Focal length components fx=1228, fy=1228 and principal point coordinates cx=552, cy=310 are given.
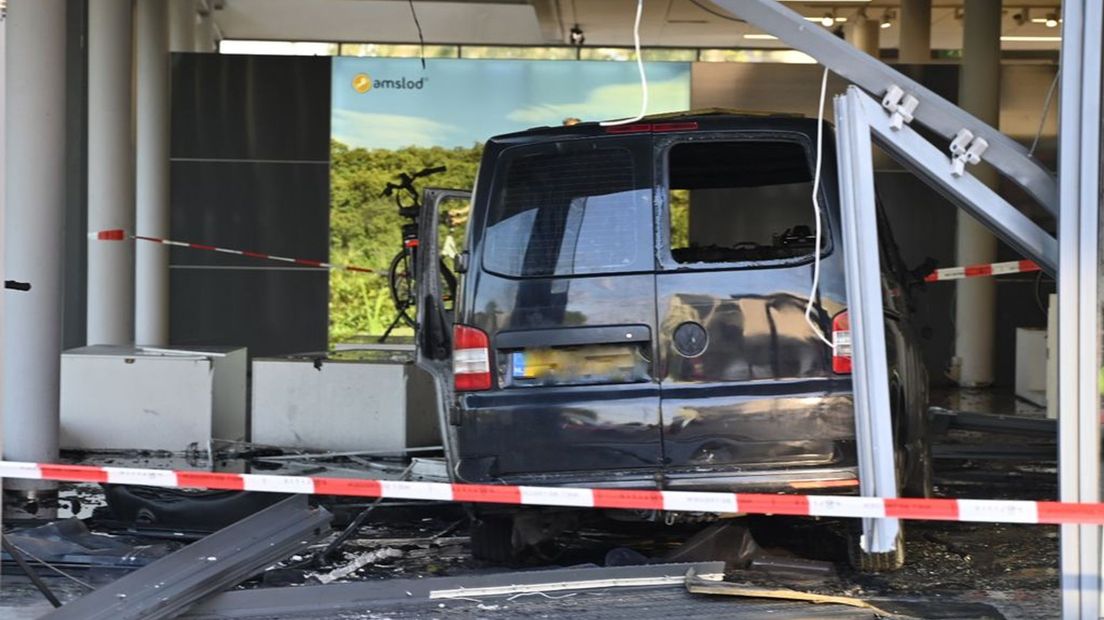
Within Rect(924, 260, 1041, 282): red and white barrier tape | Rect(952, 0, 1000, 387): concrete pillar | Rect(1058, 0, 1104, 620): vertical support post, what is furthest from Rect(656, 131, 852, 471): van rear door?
Rect(952, 0, 1000, 387): concrete pillar

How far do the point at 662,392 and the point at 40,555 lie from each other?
3.12 meters

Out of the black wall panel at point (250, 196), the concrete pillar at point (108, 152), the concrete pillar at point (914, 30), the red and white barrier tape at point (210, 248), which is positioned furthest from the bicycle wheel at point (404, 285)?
the concrete pillar at point (914, 30)

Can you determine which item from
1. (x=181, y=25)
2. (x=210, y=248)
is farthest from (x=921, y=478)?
(x=181, y=25)

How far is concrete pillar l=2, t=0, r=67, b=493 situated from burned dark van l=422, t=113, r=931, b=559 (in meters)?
3.86

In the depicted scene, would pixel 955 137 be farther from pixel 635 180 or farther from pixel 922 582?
pixel 922 582

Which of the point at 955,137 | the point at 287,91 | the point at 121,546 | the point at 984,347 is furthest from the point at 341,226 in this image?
the point at 955,137

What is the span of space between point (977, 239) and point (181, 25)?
1066cm

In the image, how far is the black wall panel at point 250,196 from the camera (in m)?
14.8

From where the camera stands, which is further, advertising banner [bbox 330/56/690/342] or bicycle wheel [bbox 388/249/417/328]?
advertising banner [bbox 330/56/690/342]

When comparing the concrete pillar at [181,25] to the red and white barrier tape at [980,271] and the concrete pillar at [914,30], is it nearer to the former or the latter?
the concrete pillar at [914,30]

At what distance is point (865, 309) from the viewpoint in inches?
181

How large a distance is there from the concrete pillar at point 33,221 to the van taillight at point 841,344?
5.43 metres

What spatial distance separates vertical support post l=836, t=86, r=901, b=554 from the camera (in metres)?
4.53

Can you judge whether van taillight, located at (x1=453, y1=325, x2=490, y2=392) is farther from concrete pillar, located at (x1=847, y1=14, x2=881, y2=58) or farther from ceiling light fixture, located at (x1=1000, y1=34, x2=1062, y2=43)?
ceiling light fixture, located at (x1=1000, y1=34, x2=1062, y2=43)
